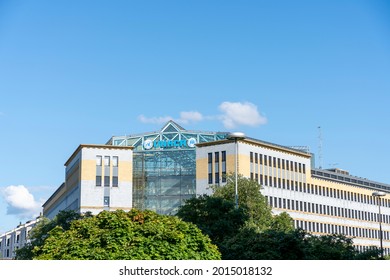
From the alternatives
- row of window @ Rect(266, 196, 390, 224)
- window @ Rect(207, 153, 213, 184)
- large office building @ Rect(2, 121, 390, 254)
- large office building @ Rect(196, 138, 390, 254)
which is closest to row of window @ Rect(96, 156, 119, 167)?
large office building @ Rect(2, 121, 390, 254)

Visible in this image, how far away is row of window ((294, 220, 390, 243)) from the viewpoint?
118412 mm

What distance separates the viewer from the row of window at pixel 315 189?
10962cm

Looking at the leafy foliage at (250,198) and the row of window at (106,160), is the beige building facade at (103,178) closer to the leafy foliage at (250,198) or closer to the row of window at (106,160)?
the row of window at (106,160)

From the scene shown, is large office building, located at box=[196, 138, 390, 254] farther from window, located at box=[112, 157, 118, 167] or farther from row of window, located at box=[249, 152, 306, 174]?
window, located at box=[112, 157, 118, 167]

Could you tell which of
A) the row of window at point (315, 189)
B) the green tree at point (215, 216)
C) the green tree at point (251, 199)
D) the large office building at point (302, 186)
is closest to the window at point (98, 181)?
the large office building at point (302, 186)

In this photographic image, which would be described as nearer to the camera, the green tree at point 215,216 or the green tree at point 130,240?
the green tree at point 130,240

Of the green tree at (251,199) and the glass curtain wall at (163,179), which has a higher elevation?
the glass curtain wall at (163,179)

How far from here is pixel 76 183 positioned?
110000 mm

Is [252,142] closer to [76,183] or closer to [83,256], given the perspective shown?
[76,183]

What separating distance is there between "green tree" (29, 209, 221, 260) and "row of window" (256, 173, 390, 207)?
69.4 metres

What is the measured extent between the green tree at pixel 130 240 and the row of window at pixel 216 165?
74034 mm

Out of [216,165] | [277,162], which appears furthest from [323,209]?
[216,165]

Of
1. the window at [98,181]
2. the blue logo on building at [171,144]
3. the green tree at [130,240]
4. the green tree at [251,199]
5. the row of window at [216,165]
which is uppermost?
the blue logo on building at [171,144]
